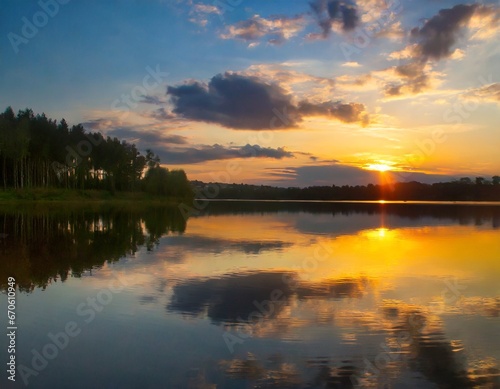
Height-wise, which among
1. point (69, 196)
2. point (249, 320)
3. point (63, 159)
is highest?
point (63, 159)

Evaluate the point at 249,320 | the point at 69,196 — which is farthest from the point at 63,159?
the point at 249,320

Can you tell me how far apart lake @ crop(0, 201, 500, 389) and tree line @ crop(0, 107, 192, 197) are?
186 ft

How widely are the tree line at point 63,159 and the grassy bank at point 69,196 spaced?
218cm

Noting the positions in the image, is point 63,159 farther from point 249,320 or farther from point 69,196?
point 249,320

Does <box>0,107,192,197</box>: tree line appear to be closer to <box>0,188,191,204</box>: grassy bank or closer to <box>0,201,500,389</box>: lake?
<box>0,188,191,204</box>: grassy bank

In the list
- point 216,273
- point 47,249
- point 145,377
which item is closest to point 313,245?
point 216,273

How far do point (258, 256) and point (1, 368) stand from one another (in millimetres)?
15569

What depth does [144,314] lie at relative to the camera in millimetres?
12086

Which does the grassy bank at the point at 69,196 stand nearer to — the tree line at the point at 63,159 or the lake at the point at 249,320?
the tree line at the point at 63,159

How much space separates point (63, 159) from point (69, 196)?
6.94 metres

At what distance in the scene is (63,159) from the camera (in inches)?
3231

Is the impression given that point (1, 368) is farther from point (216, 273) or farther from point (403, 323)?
point (216, 273)

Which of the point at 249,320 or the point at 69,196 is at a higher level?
the point at 69,196

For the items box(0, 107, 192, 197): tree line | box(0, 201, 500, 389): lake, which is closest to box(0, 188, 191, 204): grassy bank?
box(0, 107, 192, 197): tree line
